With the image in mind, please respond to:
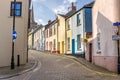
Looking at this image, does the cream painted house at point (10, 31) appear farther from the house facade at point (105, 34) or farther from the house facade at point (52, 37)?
the house facade at point (52, 37)

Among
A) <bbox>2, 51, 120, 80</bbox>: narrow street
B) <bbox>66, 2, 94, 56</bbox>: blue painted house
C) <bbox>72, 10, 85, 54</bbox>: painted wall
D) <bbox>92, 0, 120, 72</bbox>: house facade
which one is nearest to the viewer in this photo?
<bbox>2, 51, 120, 80</bbox>: narrow street

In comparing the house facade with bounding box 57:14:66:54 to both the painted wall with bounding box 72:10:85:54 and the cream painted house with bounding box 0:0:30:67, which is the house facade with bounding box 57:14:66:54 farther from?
the cream painted house with bounding box 0:0:30:67

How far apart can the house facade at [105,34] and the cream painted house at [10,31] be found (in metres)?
6.84

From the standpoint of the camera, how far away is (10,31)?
2480cm

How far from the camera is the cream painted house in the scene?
961 inches

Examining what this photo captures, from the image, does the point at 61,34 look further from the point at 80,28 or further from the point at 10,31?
the point at 10,31

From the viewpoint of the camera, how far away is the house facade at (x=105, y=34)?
65.5 feet

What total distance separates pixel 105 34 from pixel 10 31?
909 centimetres

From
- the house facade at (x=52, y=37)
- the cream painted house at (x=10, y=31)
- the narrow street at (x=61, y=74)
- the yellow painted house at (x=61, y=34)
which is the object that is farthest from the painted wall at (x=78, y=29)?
the house facade at (x=52, y=37)

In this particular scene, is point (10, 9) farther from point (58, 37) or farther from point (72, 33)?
point (58, 37)

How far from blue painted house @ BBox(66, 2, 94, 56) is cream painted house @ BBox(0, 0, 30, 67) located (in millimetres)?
7418

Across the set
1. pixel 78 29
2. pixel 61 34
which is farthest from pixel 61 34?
pixel 78 29

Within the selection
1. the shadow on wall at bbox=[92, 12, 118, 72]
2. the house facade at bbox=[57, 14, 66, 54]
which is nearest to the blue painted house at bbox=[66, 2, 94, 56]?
the house facade at bbox=[57, 14, 66, 54]

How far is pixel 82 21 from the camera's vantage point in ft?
104
